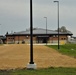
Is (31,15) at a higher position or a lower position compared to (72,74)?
higher

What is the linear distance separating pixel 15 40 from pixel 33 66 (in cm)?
14367

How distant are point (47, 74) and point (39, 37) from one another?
14426cm

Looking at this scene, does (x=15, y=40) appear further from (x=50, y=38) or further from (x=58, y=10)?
(x=58, y=10)

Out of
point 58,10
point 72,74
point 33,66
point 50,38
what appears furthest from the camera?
point 50,38

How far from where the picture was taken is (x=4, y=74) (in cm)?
1681

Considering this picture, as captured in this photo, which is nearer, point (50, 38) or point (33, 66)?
point (33, 66)

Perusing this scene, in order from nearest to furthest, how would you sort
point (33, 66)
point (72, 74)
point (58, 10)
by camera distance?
point (72, 74)
point (33, 66)
point (58, 10)

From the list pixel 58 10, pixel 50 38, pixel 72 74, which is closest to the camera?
pixel 72 74

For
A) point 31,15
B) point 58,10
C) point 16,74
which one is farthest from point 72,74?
point 58,10

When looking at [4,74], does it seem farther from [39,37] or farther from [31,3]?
Result: [39,37]

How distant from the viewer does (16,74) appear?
16.7m

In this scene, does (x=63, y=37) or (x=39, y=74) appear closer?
(x=39, y=74)

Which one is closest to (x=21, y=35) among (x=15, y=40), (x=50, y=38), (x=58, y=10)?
(x=15, y=40)

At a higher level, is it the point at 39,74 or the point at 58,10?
the point at 58,10
